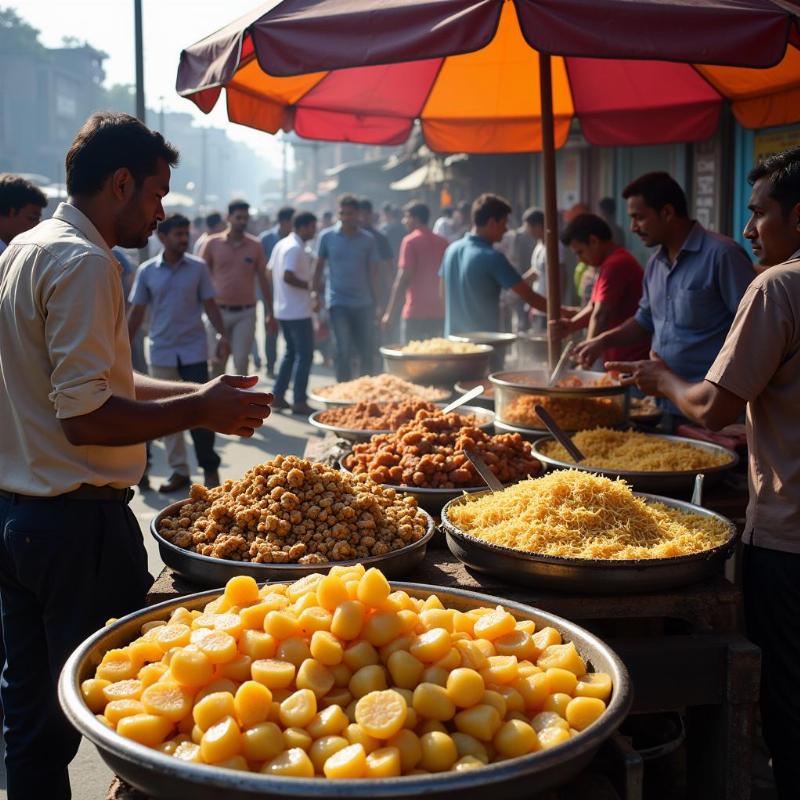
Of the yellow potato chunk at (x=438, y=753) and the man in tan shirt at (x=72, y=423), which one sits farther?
the man in tan shirt at (x=72, y=423)

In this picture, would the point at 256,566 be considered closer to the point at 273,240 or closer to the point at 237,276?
the point at 237,276

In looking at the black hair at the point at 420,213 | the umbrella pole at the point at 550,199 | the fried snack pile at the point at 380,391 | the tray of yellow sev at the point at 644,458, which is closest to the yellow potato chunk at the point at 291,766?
the tray of yellow sev at the point at 644,458

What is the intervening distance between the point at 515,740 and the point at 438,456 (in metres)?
1.92

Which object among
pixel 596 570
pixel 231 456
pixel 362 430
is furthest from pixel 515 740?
pixel 231 456

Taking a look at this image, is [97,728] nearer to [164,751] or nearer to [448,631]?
[164,751]

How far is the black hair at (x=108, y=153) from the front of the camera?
2.63 m

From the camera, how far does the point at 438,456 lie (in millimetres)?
3521

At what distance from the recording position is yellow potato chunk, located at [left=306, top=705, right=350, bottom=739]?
1650 millimetres

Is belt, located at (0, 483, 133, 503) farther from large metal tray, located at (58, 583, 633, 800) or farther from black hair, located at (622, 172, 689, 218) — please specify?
black hair, located at (622, 172, 689, 218)

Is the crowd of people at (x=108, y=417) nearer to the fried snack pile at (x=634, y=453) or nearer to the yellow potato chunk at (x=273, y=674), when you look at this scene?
the fried snack pile at (x=634, y=453)

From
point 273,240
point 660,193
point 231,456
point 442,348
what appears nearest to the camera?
point 660,193

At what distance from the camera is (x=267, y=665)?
1.77 m

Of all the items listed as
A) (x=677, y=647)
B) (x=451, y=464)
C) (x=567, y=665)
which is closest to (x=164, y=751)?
(x=567, y=665)

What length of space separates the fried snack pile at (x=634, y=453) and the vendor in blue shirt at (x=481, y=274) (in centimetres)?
308
